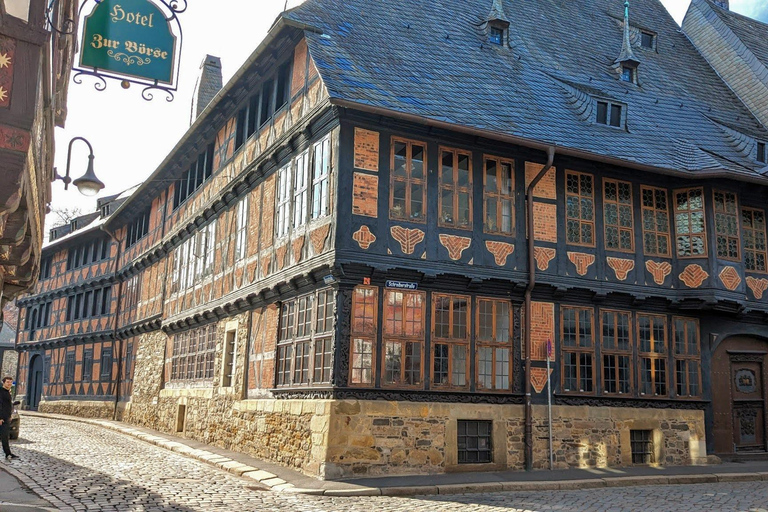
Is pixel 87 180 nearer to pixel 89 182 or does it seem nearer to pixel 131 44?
pixel 89 182

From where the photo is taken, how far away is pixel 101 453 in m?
16.3

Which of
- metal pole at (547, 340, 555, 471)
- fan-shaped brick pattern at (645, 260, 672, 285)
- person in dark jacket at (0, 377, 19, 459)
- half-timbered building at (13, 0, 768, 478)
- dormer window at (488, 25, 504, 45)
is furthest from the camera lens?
dormer window at (488, 25, 504, 45)

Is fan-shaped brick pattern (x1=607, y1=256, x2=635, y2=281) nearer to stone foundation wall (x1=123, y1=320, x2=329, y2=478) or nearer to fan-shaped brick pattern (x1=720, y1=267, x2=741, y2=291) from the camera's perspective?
fan-shaped brick pattern (x1=720, y1=267, x2=741, y2=291)

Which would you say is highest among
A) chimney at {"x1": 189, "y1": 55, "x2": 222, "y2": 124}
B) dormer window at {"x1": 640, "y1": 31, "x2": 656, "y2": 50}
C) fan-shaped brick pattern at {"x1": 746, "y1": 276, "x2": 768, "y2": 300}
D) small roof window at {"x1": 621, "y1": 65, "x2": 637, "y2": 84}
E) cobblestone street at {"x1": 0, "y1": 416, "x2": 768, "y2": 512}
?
chimney at {"x1": 189, "y1": 55, "x2": 222, "y2": 124}

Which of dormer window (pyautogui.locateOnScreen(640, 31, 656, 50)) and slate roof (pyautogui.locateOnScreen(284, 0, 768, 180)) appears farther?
dormer window (pyautogui.locateOnScreen(640, 31, 656, 50))

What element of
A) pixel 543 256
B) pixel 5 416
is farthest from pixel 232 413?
pixel 543 256

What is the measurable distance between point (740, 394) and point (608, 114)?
699 centimetres

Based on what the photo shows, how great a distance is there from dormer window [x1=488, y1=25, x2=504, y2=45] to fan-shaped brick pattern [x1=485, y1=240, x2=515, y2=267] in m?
6.78

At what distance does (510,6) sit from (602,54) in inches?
116

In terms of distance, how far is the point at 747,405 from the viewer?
56.5 feet

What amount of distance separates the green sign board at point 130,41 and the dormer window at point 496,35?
1286 centimetres

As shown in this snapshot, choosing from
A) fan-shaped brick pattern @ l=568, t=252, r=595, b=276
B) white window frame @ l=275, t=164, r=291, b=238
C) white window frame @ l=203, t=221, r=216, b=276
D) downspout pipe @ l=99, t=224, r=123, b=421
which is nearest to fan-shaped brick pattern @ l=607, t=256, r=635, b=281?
fan-shaped brick pattern @ l=568, t=252, r=595, b=276

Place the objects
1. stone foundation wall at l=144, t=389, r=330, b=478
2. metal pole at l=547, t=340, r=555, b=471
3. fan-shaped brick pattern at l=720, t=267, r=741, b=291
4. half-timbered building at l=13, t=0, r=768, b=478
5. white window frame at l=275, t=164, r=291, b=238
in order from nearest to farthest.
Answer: stone foundation wall at l=144, t=389, r=330, b=478, half-timbered building at l=13, t=0, r=768, b=478, metal pole at l=547, t=340, r=555, b=471, white window frame at l=275, t=164, r=291, b=238, fan-shaped brick pattern at l=720, t=267, r=741, b=291

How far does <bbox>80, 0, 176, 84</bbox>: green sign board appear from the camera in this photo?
7.57m
